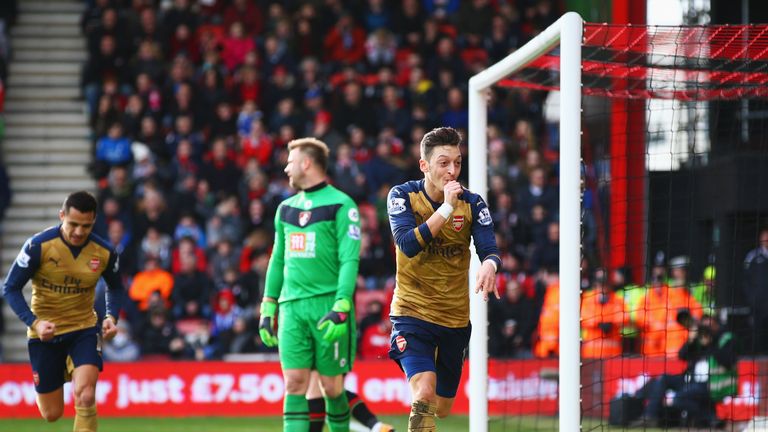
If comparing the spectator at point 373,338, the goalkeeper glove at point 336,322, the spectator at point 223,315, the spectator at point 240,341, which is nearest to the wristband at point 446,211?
the goalkeeper glove at point 336,322

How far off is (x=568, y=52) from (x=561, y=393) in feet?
6.33

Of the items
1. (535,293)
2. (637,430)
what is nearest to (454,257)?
(637,430)

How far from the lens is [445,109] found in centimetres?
1627

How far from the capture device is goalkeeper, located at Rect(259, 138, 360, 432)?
26.0ft

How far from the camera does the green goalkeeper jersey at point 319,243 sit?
317 inches

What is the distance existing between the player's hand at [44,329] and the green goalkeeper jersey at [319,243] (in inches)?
61.3

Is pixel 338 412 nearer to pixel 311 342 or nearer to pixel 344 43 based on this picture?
pixel 311 342

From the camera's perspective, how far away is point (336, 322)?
7.71m

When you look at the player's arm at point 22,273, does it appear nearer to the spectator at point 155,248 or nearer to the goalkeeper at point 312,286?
the goalkeeper at point 312,286

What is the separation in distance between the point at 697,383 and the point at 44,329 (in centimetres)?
600

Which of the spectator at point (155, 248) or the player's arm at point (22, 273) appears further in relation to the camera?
the spectator at point (155, 248)

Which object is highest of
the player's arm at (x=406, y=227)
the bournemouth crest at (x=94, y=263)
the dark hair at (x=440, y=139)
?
the dark hair at (x=440, y=139)

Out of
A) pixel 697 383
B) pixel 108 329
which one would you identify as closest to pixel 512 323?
pixel 697 383

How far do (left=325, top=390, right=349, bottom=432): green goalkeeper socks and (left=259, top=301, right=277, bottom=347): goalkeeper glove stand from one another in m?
0.56
